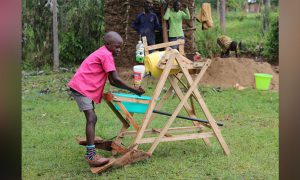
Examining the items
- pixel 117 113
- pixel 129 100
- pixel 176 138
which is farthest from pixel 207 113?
pixel 117 113

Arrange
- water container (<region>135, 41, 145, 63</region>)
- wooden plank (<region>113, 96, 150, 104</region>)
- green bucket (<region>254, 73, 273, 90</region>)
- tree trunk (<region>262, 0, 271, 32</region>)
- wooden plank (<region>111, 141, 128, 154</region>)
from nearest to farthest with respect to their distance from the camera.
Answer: wooden plank (<region>113, 96, 150, 104</region>) → wooden plank (<region>111, 141, 128, 154</region>) → water container (<region>135, 41, 145, 63</region>) → green bucket (<region>254, 73, 273, 90</region>) → tree trunk (<region>262, 0, 271, 32</region>)

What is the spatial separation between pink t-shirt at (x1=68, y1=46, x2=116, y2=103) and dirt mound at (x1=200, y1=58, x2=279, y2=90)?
19.2ft

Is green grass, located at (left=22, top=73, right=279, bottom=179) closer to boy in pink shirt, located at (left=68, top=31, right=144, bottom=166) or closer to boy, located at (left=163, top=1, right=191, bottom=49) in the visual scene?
boy in pink shirt, located at (left=68, top=31, right=144, bottom=166)

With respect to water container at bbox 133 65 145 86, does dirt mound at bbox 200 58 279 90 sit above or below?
below

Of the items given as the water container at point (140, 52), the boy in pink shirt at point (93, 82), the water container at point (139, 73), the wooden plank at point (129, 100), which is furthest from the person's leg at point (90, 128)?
the water container at point (140, 52)

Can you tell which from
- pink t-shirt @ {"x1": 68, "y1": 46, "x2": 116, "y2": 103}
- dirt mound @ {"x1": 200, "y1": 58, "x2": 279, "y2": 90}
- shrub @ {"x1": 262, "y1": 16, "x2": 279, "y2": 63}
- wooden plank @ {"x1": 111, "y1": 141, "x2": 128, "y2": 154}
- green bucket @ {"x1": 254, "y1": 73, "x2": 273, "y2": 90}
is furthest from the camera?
shrub @ {"x1": 262, "y1": 16, "x2": 279, "y2": 63}

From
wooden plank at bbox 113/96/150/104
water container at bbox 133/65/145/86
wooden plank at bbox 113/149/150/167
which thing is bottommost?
wooden plank at bbox 113/149/150/167

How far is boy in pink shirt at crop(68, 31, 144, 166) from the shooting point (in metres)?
4.02

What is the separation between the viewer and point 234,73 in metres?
10.1

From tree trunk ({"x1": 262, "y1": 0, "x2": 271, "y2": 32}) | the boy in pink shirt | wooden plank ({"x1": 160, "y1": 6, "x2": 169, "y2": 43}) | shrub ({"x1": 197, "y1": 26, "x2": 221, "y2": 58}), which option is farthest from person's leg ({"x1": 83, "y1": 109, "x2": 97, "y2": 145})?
tree trunk ({"x1": 262, "y1": 0, "x2": 271, "y2": 32})
